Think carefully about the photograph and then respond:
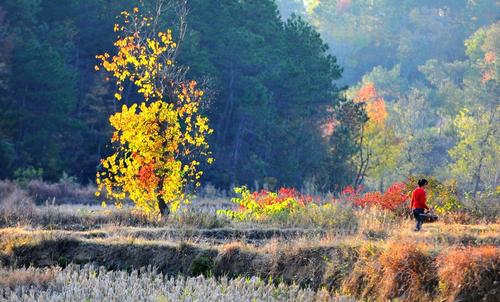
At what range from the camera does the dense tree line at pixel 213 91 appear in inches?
1832

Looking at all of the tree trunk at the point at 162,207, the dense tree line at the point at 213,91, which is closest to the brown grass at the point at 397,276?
the tree trunk at the point at 162,207

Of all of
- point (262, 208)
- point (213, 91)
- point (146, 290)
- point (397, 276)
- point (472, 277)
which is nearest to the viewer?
point (472, 277)

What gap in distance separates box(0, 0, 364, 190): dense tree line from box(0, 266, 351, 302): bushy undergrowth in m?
28.1

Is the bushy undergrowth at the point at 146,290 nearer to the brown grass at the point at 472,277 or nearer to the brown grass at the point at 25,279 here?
the brown grass at the point at 25,279

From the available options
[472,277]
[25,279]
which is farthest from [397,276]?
[25,279]

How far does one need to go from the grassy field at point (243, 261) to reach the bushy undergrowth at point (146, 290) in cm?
3

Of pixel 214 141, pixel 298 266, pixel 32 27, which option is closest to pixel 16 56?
pixel 32 27

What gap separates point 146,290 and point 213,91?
37644mm

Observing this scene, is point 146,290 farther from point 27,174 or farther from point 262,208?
point 27,174

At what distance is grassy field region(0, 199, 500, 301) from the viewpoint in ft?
50.5

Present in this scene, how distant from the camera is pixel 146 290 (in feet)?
51.9

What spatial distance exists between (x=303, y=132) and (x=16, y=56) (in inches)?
933

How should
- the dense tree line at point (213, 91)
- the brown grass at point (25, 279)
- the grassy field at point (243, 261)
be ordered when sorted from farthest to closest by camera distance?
the dense tree line at point (213, 91) → the brown grass at point (25, 279) → the grassy field at point (243, 261)

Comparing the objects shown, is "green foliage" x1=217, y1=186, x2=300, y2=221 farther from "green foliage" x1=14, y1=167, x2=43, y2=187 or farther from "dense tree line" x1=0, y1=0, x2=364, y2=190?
"green foliage" x1=14, y1=167, x2=43, y2=187
